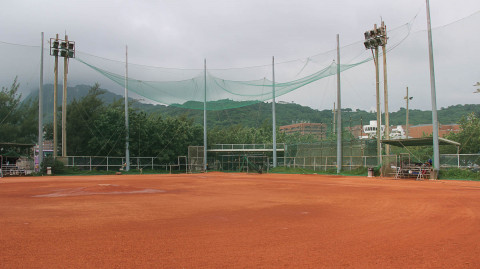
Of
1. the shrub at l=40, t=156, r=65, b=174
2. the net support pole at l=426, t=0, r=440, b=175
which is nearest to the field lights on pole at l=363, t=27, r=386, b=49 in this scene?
the net support pole at l=426, t=0, r=440, b=175

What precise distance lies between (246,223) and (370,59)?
80.5 feet

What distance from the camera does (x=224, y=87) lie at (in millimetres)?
35062

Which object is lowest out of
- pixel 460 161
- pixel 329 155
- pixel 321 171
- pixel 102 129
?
pixel 321 171

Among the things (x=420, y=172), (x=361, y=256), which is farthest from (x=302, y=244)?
(x=420, y=172)

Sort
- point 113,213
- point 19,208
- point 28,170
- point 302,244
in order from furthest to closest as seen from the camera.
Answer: point 28,170 < point 19,208 < point 113,213 < point 302,244

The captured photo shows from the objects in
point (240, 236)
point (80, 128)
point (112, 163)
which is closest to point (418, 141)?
point (240, 236)

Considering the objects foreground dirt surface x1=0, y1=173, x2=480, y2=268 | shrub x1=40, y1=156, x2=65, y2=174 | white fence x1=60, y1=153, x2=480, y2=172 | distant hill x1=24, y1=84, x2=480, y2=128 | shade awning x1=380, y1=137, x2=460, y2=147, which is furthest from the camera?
distant hill x1=24, y1=84, x2=480, y2=128

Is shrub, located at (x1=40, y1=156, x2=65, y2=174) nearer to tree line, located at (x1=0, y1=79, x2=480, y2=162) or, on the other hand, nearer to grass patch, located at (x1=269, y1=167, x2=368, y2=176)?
tree line, located at (x1=0, y1=79, x2=480, y2=162)

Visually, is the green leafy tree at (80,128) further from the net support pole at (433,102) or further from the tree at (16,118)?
the net support pole at (433,102)

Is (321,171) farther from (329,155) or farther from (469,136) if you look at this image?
(469,136)

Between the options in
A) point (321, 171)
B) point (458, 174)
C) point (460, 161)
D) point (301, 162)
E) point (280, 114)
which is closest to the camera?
point (458, 174)

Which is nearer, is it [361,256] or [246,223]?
[361,256]

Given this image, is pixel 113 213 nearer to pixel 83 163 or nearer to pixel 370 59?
pixel 370 59

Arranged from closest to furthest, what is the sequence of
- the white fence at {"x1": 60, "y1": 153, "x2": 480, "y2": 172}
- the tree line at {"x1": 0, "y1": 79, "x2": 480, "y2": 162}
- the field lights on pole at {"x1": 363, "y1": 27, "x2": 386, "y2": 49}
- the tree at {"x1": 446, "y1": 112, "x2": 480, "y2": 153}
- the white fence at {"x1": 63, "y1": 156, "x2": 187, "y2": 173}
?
the white fence at {"x1": 60, "y1": 153, "x2": 480, "y2": 172}
the field lights on pole at {"x1": 363, "y1": 27, "x2": 386, "y2": 49}
the tree at {"x1": 446, "y1": 112, "x2": 480, "y2": 153}
the white fence at {"x1": 63, "y1": 156, "x2": 187, "y2": 173}
the tree line at {"x1": 0, "y1": 79, "x2": 480, "y2": 162}
